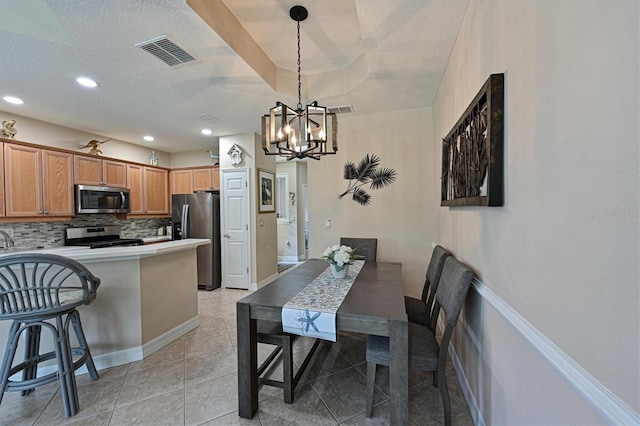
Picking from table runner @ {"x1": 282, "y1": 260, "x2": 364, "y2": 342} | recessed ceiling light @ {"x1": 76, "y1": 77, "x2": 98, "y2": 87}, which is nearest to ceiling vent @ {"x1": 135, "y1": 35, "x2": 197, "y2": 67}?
recessed ceiling light @ {"x1": 76, "y1": 77, "x2": 98, "y2": 87}

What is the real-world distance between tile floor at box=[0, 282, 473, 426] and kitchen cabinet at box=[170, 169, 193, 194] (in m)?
3.52

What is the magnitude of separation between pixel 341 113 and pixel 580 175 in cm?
316

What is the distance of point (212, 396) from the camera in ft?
6.33

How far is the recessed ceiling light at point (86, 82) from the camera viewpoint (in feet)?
8.34

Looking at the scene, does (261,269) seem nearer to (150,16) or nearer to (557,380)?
(150,16)

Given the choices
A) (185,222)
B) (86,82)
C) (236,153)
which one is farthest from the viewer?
(185,222)

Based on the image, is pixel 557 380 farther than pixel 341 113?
No

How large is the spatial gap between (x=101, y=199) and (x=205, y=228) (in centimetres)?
156

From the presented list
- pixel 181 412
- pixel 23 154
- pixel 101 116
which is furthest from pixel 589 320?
pixel 23 154

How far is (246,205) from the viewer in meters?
4.48

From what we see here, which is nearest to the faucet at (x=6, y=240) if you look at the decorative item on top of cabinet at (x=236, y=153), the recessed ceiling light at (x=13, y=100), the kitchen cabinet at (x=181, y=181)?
the recessed ceiling light at (x=13, y=100)

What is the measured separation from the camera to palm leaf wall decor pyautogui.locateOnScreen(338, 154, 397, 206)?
3.59m

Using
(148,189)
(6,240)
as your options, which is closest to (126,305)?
(6,240)

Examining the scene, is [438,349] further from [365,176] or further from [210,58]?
[210,58]
